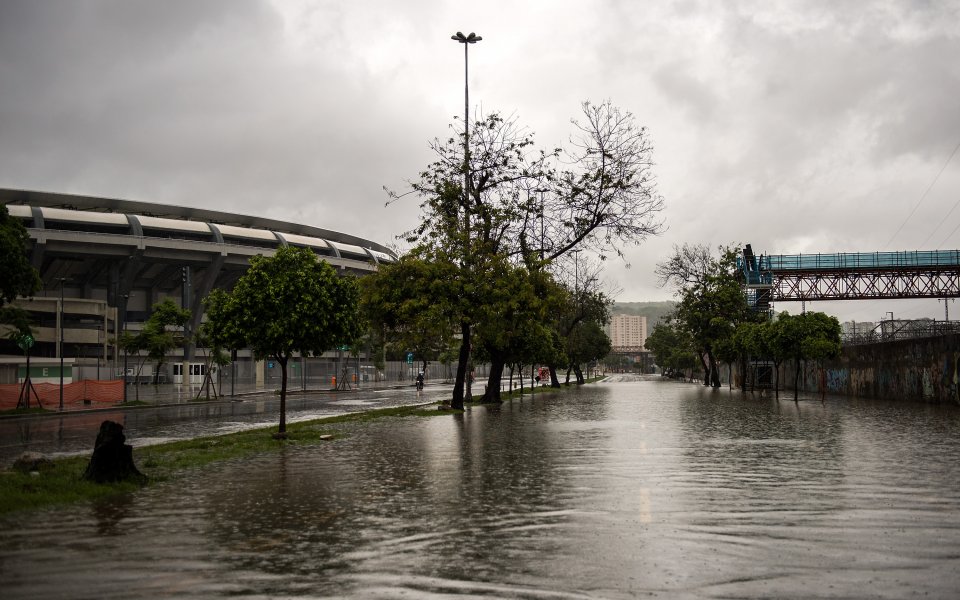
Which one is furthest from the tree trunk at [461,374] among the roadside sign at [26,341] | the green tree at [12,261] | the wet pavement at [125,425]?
the roadside sign at [26,341]

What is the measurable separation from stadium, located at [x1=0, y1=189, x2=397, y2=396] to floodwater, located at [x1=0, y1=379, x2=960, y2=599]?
5277cm

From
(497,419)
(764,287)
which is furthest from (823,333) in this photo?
(764,287)

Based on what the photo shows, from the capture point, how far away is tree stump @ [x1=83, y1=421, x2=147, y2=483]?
11.0 metres

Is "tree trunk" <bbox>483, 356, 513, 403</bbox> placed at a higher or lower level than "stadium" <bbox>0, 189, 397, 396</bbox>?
lower

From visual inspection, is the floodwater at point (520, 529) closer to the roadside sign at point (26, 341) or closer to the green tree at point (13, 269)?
the green tree at point (13, 269)

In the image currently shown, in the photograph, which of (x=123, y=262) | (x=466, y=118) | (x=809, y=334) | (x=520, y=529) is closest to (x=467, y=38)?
(x=466, y=118)

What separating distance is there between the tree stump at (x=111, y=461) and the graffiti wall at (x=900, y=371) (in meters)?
29.8

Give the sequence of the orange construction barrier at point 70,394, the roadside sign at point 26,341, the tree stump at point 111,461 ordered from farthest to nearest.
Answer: the orange construction barrier at point 70,394
the roadside sign at point 26,341
the tree stump at point 111,461

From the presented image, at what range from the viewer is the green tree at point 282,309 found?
19094 mm

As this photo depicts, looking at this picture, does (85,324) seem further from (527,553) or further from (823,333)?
(527,553)

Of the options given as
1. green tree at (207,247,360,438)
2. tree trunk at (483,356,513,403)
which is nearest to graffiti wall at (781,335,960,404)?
tree trunk at (483,356,513,403)

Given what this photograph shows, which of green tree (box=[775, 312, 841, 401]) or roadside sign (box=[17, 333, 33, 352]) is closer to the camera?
roadside sign (box=[17, 333, 33, 352])

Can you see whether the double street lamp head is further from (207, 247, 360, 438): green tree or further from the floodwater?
the floodwater

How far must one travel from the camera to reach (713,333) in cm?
6391
